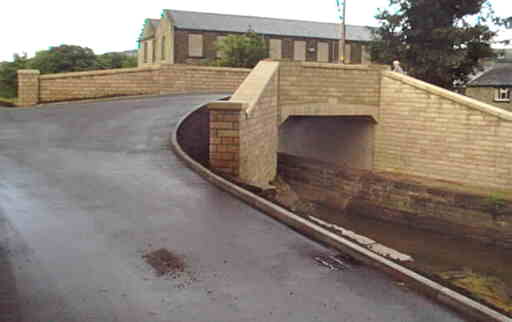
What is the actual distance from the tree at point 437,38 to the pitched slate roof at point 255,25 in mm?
25791

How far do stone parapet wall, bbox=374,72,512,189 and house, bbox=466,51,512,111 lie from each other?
18.4 meters

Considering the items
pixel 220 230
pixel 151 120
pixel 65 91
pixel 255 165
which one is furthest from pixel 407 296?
pixel 65 91

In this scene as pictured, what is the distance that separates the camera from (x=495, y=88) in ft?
130

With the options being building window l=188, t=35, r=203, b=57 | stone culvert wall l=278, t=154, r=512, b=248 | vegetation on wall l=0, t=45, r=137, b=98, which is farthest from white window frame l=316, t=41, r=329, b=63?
stone culvert wall l=278, t=154, r=512, b=248

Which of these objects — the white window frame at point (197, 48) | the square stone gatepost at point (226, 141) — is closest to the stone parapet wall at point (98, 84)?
the square stone gatepost at point (226, 141)

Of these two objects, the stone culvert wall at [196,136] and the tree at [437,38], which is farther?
the tree at [437,38]

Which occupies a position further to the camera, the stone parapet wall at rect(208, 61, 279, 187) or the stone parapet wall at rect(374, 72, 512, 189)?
the stone parapet wall at rect(374, 72, 512, 189)

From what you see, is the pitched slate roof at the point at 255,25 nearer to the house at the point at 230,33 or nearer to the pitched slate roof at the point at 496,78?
the house at the point at 230,33

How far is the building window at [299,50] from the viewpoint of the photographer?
60.5 meters

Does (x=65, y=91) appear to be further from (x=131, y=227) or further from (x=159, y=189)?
(x=131, y=227)

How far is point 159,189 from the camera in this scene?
1054 cm

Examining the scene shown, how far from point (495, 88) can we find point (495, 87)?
0.38 feet

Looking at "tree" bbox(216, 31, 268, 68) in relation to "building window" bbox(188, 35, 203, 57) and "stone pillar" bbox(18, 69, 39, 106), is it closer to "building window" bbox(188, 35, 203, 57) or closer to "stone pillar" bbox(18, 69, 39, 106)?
"building window" bbox(188, 35, 203, 57)

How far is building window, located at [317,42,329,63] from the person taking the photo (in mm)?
61719
